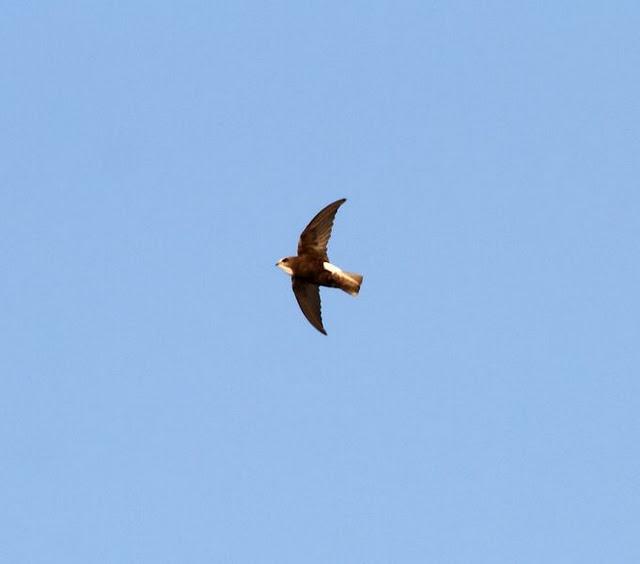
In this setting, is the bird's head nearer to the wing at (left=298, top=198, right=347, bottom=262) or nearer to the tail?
the wing at (left=298, top=198, right=347, bottom=262)

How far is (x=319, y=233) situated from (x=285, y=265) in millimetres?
1294

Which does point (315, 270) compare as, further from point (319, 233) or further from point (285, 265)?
point (319, 233)

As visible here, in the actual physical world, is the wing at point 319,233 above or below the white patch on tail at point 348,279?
above

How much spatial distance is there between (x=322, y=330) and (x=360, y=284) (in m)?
1.92

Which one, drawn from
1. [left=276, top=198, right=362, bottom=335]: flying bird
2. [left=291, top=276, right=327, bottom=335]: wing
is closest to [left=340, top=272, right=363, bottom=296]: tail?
[left=276, top=198, right=362, bottom=335]: flying bird

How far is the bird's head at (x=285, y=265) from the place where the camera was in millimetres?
45803

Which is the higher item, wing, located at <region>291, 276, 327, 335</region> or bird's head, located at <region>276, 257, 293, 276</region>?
bird's head, located at <region>276, 257, 293, 276</region>

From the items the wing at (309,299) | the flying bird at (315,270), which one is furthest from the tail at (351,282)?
the wing at (309,299)

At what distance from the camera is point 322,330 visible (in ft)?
152

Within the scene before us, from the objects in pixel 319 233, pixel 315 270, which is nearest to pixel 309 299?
pixel 315 270

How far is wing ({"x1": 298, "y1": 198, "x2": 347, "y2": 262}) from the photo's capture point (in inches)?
1773

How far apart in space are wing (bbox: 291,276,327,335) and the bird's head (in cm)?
31

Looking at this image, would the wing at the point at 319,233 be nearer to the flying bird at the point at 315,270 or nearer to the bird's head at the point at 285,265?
the flying bird at the point at 315,270

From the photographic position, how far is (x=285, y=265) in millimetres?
45875
